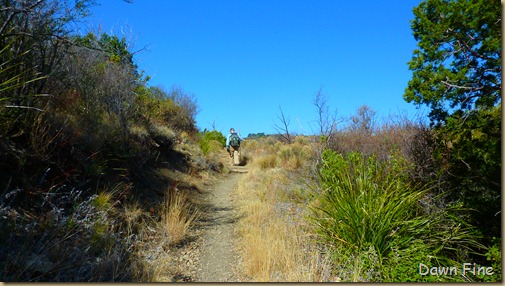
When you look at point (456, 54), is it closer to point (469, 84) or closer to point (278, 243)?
point (469, 84)

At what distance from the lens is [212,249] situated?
6355 millimetres

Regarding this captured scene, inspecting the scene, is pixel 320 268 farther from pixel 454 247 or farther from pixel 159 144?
pixel 159 144

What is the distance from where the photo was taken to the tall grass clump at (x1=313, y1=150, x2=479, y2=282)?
468 cm

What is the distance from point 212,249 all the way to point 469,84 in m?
4.78

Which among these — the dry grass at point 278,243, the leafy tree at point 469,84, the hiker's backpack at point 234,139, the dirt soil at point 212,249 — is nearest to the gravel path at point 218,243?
the dirt soil at point 212,249

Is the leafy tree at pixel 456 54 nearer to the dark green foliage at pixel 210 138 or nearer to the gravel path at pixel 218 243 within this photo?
the gravel path at pixel 218 243

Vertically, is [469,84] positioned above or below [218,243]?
above

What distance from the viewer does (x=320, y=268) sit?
477 cm

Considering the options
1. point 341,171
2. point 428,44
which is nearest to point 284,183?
point 341,171

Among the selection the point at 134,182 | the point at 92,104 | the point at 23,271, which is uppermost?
the point at 92,104

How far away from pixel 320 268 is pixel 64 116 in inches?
214

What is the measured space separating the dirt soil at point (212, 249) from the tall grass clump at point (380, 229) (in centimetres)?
151

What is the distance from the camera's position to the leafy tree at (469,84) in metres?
5.27

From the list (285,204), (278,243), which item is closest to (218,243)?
(278,243)
